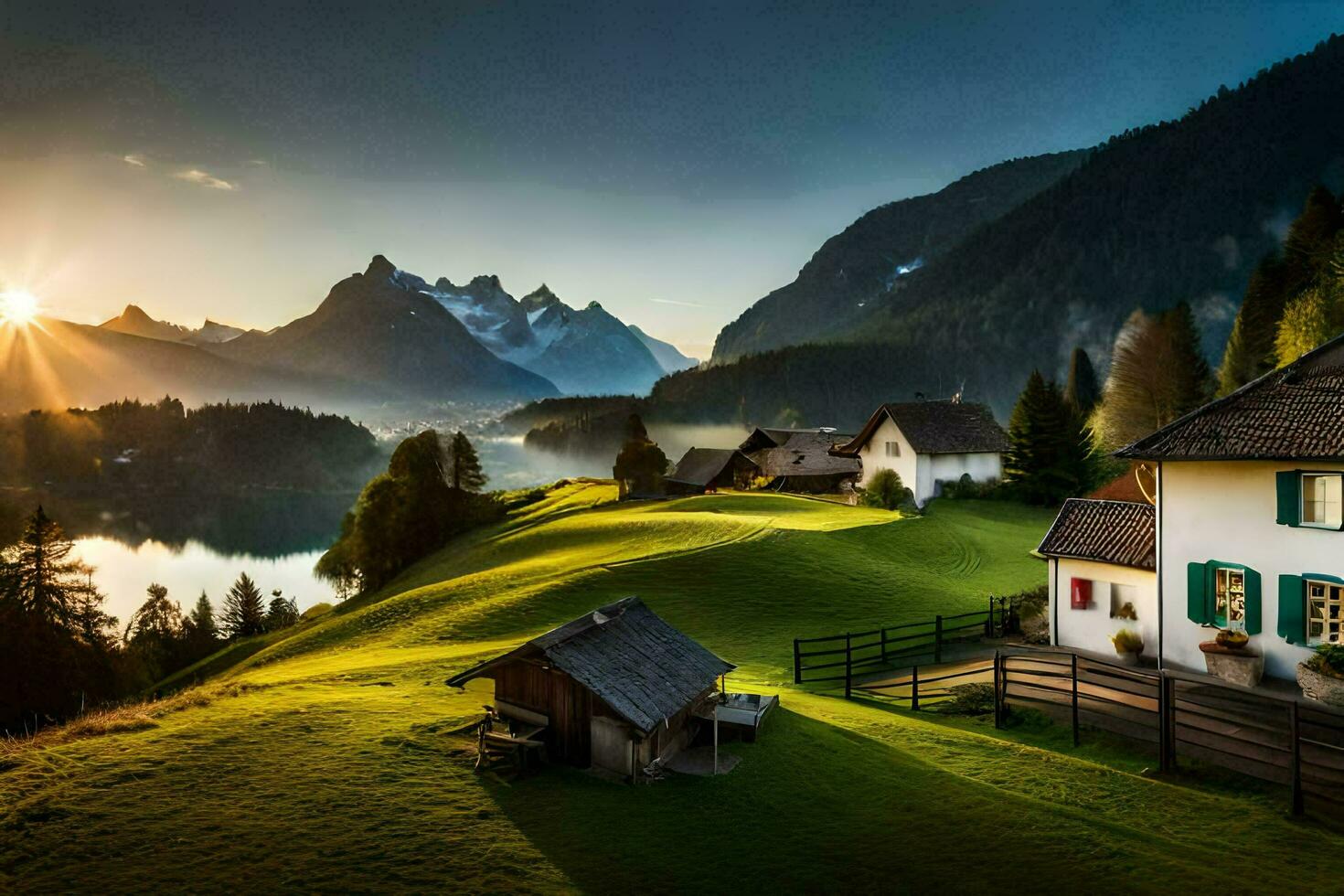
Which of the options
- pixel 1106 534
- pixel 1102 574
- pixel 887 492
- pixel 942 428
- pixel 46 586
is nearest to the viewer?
pixel 1102 574

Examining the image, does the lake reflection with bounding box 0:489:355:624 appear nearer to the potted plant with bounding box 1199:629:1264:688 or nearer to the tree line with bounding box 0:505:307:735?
the tree line with bounding box 0:505:307:735

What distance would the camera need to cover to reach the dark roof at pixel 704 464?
85875mm

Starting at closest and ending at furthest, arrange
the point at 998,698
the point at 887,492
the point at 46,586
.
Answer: the point at 998,698 < the point at 46,586 < the point at 887,492

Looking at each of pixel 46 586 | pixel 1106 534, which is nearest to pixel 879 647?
pixel 1106 534

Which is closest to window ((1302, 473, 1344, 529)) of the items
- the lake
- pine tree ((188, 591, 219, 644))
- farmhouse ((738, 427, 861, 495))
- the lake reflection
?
farmhouse ((738, 427, 861, 495))

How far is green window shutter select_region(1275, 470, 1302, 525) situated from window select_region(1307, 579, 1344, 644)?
58.8 inches

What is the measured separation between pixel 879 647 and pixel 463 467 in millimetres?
59946

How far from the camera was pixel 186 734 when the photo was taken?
49.1 ft

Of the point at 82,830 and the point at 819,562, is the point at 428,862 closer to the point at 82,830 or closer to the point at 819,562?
the point at 82,830

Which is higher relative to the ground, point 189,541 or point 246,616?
point 246,616

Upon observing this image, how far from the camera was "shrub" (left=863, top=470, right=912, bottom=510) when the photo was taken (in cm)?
5916

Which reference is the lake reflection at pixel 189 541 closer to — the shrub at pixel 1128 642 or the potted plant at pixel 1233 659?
the shrub at pixel 1128 642

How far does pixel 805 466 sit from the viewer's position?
262 ft

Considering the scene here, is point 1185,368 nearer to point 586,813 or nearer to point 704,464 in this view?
point 704,464
